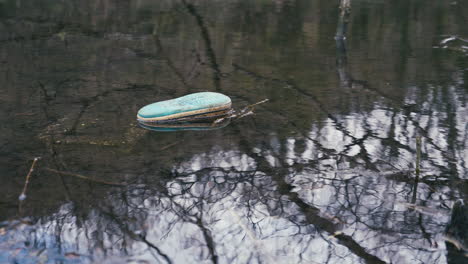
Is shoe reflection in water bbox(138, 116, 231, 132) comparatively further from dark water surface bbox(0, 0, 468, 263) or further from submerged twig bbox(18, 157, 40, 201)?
submerged twig bbox(18, 157, 40, 201)

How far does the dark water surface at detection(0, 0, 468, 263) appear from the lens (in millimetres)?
3422

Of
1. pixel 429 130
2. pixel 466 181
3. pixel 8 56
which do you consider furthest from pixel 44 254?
pixel 8 56

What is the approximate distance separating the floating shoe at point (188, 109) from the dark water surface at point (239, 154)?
0.25 meters

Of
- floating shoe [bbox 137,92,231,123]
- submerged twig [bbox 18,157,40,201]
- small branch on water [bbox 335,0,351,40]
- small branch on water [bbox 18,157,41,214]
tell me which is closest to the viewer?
small branch on water [bbox 18,157,41,214]

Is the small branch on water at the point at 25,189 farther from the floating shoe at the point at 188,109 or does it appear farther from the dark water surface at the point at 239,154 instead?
the floating shoe at the point at 188,109

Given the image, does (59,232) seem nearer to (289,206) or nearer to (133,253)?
(133,253)

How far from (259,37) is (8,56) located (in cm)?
412

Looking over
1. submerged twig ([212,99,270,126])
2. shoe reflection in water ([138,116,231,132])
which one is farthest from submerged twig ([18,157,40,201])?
submerged twig ([212,99,270,126])

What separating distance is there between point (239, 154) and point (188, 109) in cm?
90

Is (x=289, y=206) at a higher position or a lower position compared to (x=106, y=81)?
lower

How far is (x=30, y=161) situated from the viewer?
14.3ft

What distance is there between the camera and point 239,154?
4637mm

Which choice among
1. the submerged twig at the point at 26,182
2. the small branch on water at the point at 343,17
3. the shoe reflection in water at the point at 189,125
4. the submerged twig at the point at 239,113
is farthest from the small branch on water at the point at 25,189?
the small branch on water at the point at 343,17

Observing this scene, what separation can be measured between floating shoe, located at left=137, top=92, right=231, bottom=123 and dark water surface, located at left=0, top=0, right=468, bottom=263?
0.83ft
